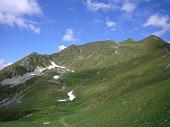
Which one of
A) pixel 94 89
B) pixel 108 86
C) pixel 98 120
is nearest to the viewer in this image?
pixel 98 120

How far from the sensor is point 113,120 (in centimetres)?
5706

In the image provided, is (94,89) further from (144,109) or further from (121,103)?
(144,109)

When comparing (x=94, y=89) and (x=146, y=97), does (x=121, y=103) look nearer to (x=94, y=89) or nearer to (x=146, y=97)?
(x=146, y=97)

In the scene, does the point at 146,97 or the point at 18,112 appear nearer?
the point at 146,97

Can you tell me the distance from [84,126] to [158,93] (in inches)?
659

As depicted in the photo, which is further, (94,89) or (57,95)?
(57,95)

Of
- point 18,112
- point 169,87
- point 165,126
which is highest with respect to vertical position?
point 18,112

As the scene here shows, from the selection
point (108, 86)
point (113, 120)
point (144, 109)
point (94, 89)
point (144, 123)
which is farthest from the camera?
point (94, 89)

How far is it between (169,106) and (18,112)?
12321cm

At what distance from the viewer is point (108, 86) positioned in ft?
474

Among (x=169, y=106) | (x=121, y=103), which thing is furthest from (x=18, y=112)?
(x=169, y=106)

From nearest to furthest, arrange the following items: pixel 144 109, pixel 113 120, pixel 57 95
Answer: pixel 144 109, pixel 113 120, pixel 57 95

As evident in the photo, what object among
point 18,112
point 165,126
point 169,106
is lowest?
point 165,126

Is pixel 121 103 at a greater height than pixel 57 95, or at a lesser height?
lesser
